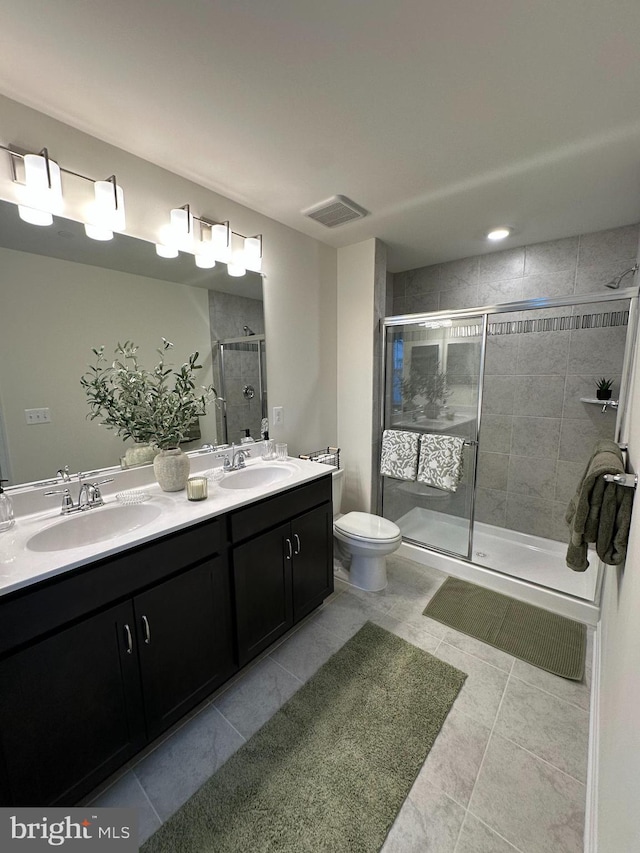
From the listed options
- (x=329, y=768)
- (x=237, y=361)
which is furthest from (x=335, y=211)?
(x=329, y=768)

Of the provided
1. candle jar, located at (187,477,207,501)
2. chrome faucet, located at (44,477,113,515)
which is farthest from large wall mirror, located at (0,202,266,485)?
candle jar, located at (187,477,207,501)

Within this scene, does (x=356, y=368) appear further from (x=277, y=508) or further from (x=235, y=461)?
(x=277, y=508)

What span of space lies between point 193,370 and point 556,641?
96.5 inches

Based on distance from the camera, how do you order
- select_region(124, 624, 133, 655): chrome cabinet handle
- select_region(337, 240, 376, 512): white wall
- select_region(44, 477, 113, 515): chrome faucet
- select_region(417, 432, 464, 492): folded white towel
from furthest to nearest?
select_region(337, 240, 376, 512): white wall
select_region(417, 432, 464, 492): folded white towel
select_region(44, 477, 113, 515): chrome faucet
select_region(124, 624, 133, 655): chrome cabinet handle

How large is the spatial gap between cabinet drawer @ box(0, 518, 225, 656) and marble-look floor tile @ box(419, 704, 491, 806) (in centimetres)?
115

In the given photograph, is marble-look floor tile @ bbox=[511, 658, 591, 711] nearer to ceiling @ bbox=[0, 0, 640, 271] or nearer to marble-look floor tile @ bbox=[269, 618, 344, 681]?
marble-look floor tile @ bbox=[269, 618, 344, 681]

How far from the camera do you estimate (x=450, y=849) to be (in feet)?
3.48

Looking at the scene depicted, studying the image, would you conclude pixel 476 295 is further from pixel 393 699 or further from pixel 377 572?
pixel 393 699

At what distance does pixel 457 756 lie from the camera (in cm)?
132

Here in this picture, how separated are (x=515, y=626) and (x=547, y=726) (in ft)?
1.93

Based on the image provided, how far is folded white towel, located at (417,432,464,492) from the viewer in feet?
8.07

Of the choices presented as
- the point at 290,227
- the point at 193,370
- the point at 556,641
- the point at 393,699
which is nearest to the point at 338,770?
the point at 393,699

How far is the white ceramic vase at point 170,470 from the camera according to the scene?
1621mm

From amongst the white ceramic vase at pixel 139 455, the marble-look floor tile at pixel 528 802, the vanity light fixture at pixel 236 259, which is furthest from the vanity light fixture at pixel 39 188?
the marble-look floor tile at pixel 528 802
